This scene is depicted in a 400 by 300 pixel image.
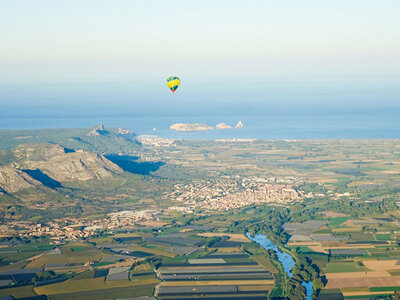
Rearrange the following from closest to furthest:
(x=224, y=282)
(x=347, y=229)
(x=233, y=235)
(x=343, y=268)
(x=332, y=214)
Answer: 1. (x=224, y=282)
2. (x=343, y=268)
3. (x=233, y=235)
4. (x=347, y=229)
5. (x=332, y=214)

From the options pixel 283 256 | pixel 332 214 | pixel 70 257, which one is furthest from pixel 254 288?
pixel 332 214

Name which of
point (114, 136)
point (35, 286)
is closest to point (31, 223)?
point (35, 286)

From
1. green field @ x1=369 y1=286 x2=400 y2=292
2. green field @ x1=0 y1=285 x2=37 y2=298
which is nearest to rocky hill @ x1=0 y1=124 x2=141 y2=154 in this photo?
green field @ x1=0 y1=285 x2=37 y2=298

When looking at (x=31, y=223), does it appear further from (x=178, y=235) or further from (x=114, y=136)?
(x=114, y=136)

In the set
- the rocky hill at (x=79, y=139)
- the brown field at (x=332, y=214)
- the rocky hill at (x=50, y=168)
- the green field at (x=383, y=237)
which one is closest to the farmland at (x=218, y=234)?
the green field at (x=383, y=237)

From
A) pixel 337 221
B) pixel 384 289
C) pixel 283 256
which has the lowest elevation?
pixel 384 289

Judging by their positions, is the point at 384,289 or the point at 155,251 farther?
the point at 155,251

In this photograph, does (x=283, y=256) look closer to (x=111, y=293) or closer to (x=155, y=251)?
(x=155, y=251)

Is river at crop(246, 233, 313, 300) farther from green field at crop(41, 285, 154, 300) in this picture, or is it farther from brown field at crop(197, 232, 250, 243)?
green field at crop(41, 285, 154, 300)
